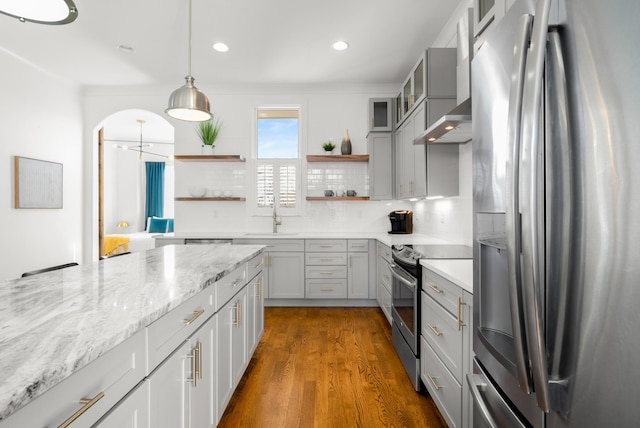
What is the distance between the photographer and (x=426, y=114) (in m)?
2.79

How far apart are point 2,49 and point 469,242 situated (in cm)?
537

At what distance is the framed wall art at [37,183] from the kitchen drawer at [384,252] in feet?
13.8

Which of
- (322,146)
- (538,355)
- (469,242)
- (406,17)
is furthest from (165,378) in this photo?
(322,146)

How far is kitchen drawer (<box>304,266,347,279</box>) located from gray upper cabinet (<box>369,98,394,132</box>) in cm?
186

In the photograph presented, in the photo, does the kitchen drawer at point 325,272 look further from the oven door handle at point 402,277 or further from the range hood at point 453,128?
the range hood at point 453,128

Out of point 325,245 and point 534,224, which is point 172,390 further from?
point 325,245

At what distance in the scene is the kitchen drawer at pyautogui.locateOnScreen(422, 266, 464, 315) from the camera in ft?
5.22

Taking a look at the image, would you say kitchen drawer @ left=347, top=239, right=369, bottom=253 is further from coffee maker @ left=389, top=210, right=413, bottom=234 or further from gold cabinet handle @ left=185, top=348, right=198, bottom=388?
gold cabinet handle @ left=185, top=348, right=198, bottom=388

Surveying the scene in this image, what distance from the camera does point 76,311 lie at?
1.00 meters

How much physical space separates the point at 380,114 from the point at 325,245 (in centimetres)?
189

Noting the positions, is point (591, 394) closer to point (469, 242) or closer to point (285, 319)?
point (469, 242)

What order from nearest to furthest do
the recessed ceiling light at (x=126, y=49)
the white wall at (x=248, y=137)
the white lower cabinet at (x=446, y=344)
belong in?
the white lower cabinet at (x=446, y=344) < the recessed ceiling light at (x=126, y=49) < the white wall at (x=248, y=137)

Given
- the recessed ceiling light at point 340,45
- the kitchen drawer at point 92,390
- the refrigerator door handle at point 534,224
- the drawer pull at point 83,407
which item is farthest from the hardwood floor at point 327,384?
the recessed ceiling light at point 340,45

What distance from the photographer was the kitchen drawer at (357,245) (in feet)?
13.2
